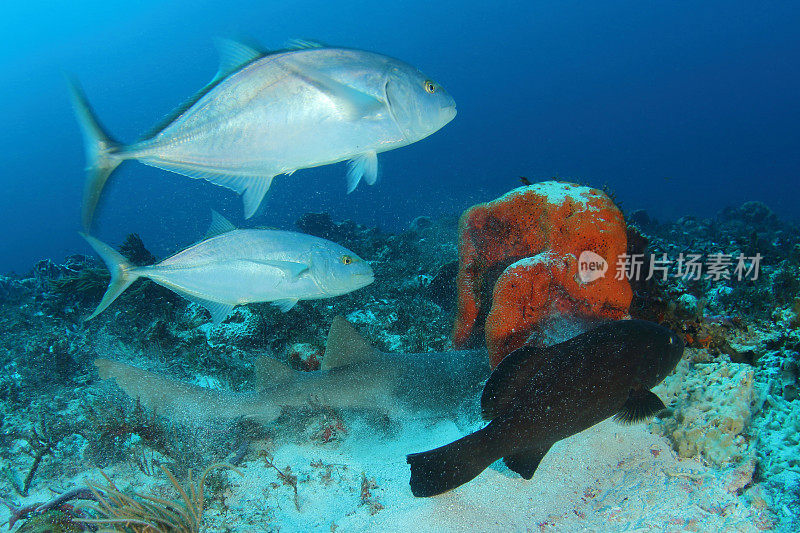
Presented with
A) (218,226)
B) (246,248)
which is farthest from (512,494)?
(218,226)

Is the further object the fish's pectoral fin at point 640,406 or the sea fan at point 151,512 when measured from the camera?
the fish's pectoral fin at point 640,406

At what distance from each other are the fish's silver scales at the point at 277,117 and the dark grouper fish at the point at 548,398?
189cm

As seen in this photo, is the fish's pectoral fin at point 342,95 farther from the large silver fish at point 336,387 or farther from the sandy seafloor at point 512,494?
the sandy seafloor at point 512,494

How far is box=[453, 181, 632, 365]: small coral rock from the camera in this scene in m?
3.48

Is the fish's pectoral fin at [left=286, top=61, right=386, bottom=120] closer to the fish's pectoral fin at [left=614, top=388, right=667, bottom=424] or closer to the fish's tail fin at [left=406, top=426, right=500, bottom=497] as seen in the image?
the fish's tail fin at [left=406, top=426, right=500, bottom=497]

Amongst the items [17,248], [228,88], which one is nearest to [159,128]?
[228,88]

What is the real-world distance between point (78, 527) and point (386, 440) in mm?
2543

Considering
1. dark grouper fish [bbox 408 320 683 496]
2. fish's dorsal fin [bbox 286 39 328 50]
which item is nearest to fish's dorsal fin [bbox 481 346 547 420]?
dark grouper fish [bbox 408 320 683 496]

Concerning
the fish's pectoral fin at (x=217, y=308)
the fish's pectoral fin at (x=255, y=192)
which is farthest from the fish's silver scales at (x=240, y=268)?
the fish's pectoral fin at (x=255, y=192)

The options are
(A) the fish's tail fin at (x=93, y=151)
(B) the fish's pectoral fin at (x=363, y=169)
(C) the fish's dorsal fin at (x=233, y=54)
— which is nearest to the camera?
(A) the fish's tail fin at (x=93, y=151)

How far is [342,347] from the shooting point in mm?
4234

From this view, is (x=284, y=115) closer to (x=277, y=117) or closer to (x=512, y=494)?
(x=277, y=117)

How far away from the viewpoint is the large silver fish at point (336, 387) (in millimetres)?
4055

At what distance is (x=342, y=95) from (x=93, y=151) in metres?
1.55
